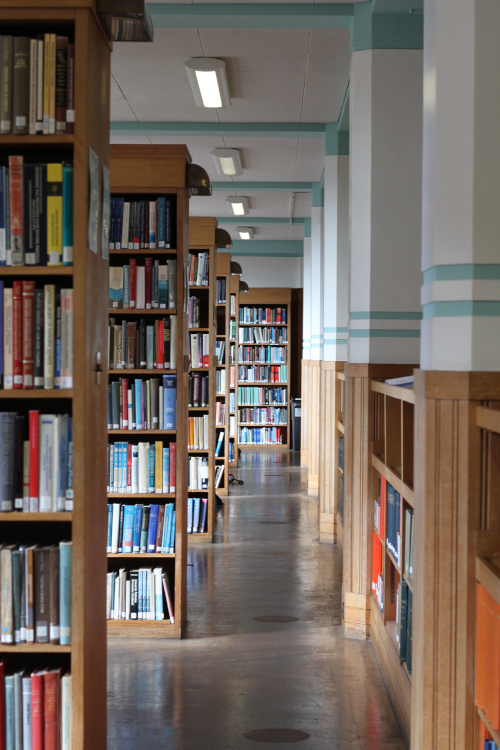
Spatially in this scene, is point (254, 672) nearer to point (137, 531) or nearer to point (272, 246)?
point (137, 531)

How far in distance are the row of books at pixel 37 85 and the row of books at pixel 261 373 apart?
1335cm

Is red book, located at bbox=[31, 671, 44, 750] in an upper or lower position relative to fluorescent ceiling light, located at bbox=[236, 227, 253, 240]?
lower

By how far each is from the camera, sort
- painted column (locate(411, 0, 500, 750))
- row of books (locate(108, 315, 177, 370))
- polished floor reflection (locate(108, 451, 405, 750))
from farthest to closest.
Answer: row of books (locate(108, 315, 177, 370)) < polished floor reflection (locate(108, 451, 405, 750)) < painted column (locate(411, 0, 500, 750))

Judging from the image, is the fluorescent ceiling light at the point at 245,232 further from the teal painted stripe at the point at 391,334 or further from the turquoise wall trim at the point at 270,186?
the teal painted stripe at the point at 391,334

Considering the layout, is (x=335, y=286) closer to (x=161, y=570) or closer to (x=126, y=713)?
(x=161, y=570)

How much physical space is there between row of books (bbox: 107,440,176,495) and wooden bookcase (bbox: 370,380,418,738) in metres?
1.18

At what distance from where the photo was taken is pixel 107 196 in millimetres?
2695

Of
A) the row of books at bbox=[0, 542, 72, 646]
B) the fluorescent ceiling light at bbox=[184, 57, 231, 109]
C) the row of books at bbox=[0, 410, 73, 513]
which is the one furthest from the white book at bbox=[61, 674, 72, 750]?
the fluorescent ceiling light at bbox=[184, 57, 231, 109]

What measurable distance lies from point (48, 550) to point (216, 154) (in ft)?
23.2

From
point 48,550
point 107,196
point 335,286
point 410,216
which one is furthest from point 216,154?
point 48,550

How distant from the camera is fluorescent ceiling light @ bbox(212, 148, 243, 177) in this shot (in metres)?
8.74

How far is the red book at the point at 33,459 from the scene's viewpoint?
2400mm

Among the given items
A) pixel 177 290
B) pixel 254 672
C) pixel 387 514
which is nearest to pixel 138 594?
→ pixel 254 672

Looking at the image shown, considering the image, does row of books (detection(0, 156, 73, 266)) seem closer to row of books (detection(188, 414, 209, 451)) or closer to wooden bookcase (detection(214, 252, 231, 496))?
row of books (detection(188, 414, 209, 451))
